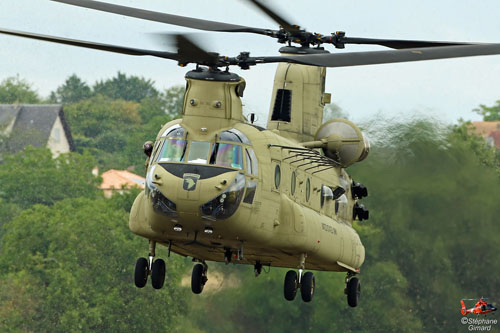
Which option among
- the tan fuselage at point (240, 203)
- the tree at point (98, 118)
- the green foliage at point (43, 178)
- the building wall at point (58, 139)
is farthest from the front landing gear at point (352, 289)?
the building wall at point (58, 139)

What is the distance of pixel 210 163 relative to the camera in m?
22.9

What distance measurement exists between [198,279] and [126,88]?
89.2 metres

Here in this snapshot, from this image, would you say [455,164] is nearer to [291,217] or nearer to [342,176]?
[342,176]

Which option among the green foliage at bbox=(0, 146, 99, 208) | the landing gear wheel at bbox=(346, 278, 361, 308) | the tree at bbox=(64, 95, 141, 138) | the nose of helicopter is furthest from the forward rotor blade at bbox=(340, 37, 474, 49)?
the tree at bbox=(64, 95, 141, 138)

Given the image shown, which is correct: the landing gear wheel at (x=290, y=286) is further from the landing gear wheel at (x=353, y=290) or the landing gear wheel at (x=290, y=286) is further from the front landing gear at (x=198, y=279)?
the landing gear wheel at (x=353, y=290)

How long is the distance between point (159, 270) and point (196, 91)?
4.07 metres

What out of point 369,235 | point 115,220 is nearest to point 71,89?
point 115,220

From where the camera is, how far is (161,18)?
25234 mm

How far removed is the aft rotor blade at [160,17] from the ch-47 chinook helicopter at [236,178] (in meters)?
0.03

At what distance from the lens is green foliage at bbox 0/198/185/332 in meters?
46.4

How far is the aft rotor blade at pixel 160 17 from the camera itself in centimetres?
2455

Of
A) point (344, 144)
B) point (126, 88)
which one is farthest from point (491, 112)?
point (344, 144)

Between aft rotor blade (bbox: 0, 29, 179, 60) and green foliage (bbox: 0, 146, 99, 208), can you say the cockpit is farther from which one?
green foliage (bbox: 0, 146, 99, 208)

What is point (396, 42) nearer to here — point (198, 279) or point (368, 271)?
point (198, 279)
